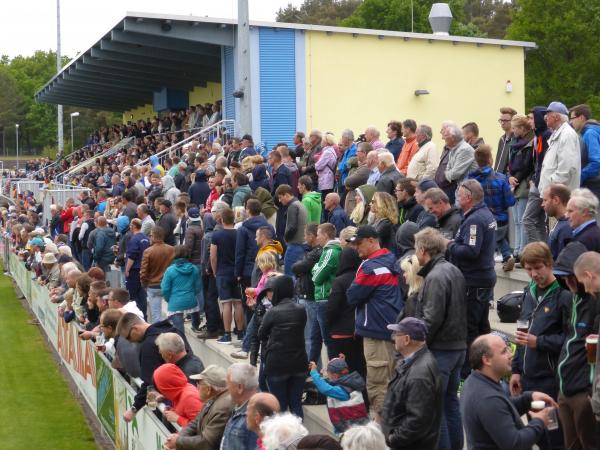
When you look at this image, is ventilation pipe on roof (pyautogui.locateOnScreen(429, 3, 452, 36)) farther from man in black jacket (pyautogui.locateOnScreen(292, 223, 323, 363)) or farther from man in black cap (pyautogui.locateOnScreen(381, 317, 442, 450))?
man in black cap (pyautogui.locateOnScreen(381, 317, 442, 450))

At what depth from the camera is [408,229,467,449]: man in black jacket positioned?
7.20 meters

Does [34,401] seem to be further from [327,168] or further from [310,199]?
[327,168]

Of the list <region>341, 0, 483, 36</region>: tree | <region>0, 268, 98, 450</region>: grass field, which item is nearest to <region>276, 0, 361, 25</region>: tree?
<region>341, 0, 483, 36</region>: tree

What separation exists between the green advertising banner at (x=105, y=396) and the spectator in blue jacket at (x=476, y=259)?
416 cm

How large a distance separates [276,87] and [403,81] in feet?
11.3

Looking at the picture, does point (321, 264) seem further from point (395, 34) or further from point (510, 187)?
point (395, 34)

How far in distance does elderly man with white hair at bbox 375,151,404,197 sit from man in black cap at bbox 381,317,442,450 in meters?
5.05

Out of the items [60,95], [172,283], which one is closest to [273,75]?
[172,283]

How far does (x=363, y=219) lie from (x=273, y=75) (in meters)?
14.2

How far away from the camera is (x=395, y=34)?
25.0 meters

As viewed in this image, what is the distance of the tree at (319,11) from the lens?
284 feet

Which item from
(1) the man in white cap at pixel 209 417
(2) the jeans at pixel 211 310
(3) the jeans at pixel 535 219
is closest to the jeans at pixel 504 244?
(3) the jeans at pixel 535 219

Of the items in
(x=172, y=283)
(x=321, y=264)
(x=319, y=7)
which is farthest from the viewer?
(x=319, y=7)

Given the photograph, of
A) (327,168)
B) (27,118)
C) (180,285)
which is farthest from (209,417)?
(27,118)
